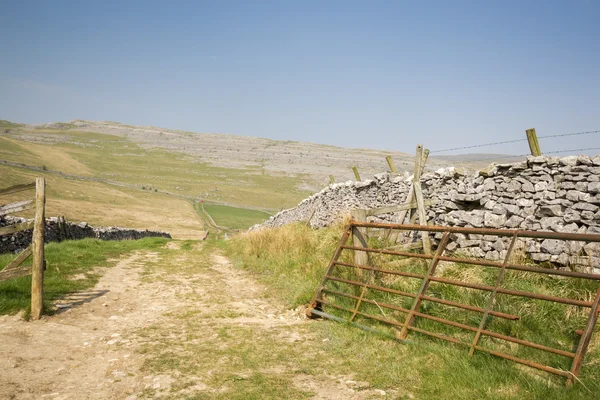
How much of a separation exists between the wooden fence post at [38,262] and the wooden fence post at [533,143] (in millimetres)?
9970

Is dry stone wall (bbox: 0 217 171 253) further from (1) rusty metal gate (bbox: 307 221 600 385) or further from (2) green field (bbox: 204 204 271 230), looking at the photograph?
(2) green field (bbox: 204 204 271 230)

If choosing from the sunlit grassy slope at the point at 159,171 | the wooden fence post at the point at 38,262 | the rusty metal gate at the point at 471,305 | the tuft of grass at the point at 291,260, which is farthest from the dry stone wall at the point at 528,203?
the sunlit grassy slope at the point at 159,171

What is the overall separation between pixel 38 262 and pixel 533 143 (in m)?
10.3

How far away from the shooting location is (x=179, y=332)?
5973mm

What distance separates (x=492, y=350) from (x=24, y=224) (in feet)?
24.7

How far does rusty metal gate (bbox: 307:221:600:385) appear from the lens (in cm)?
430

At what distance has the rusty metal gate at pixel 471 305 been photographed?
4.30 metres

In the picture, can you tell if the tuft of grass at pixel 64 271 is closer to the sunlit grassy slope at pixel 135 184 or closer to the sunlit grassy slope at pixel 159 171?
the sunlit grassy slope at pixel 135 184

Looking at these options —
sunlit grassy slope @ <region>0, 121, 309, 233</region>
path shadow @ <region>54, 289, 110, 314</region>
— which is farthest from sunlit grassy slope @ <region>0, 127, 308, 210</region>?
path shadow @ <region>54, 289, 110, 314</region>

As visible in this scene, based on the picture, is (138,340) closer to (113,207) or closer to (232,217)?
(113,207)

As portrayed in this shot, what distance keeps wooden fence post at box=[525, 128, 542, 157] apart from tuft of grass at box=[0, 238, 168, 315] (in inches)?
408

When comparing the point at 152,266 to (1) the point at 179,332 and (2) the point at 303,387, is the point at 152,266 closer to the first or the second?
(1) the point at 179,332

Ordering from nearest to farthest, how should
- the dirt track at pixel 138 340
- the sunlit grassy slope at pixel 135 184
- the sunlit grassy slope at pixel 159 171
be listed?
1. the dirt track at pixel 138 340
2. the sunlit grassy slope at pixel 135 184
3. the sunlit grassy slope at pixel 159 171

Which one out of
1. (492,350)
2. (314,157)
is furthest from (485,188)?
(314,157)
